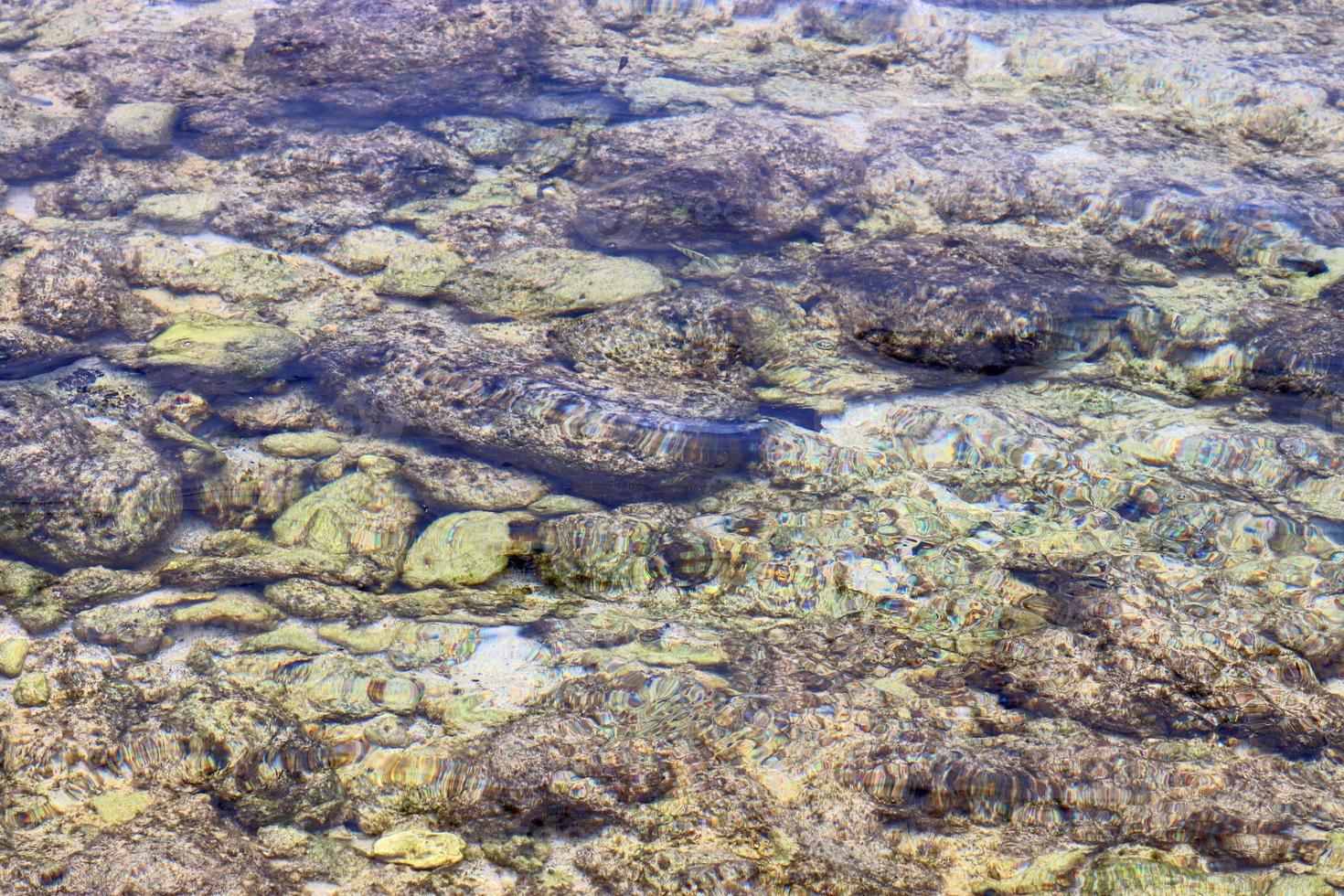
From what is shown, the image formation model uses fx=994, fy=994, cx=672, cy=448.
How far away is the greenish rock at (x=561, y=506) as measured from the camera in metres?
3.30

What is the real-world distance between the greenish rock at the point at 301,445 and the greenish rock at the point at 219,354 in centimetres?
36

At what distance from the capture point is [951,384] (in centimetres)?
380

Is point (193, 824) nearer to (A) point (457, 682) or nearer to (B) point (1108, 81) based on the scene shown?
(A) point (457, 682)

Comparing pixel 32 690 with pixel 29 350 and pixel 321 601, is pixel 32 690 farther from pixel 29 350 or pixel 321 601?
pixel 29 350

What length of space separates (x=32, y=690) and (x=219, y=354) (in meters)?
1.64

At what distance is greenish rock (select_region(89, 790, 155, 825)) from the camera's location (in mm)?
2330

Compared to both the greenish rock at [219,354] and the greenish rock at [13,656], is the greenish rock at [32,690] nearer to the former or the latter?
the greenish rock at [13,656]

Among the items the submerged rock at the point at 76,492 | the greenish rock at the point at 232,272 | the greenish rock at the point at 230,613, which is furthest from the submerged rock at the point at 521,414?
the greenish rock at the point at 230,613

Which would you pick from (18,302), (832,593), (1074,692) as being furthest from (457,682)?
(18,302)

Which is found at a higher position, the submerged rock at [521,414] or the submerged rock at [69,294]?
the submerged rock at [69,294]

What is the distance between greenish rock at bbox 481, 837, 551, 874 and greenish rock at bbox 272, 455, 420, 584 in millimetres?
1069

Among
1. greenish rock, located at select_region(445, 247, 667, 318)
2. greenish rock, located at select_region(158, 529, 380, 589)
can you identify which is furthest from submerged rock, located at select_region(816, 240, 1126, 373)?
greenish rock, located at select_region(158, 529, 380, 589)

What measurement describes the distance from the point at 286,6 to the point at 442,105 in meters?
1.69

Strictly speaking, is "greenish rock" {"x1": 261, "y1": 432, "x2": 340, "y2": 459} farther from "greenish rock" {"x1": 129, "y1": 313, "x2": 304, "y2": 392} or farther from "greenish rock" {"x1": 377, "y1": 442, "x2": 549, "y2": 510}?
"greenish rock" {"x1": 129, "y1": 313, "x2": 304, "y2": 392}
